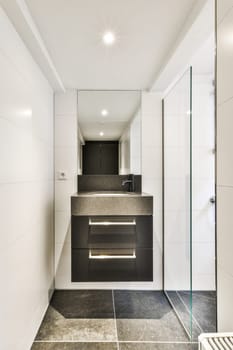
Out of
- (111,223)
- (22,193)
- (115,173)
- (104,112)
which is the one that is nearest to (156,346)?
(111,223)

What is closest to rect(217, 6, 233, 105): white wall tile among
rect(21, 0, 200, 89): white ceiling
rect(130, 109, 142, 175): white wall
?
rect(21, 0, 200, 89): white ceiling

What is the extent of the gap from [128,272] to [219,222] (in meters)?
1.66

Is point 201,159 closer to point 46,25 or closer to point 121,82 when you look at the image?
point 121,82

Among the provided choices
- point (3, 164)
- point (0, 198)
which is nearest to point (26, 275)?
point (0, 198)

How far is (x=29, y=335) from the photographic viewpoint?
2.03 meters

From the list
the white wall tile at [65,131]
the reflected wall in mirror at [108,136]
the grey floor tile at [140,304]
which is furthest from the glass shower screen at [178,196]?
the white wall tile at [65,131]

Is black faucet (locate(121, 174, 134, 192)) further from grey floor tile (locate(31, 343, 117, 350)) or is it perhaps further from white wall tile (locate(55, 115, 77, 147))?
grey floor tile (locate(31, 343, 117, 350))

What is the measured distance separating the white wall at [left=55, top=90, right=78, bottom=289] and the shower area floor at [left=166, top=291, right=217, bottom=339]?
4.23ft

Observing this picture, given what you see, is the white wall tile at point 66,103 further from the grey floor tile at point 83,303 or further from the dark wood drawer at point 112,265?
the grey floor tile at point 83,303

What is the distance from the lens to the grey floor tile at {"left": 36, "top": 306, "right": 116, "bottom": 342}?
2.19 m

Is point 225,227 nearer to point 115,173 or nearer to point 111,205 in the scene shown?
point 111,205

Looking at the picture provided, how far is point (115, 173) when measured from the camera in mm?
3234

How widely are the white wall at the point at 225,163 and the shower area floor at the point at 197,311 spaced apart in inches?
32.1

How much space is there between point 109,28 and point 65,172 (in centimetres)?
165
